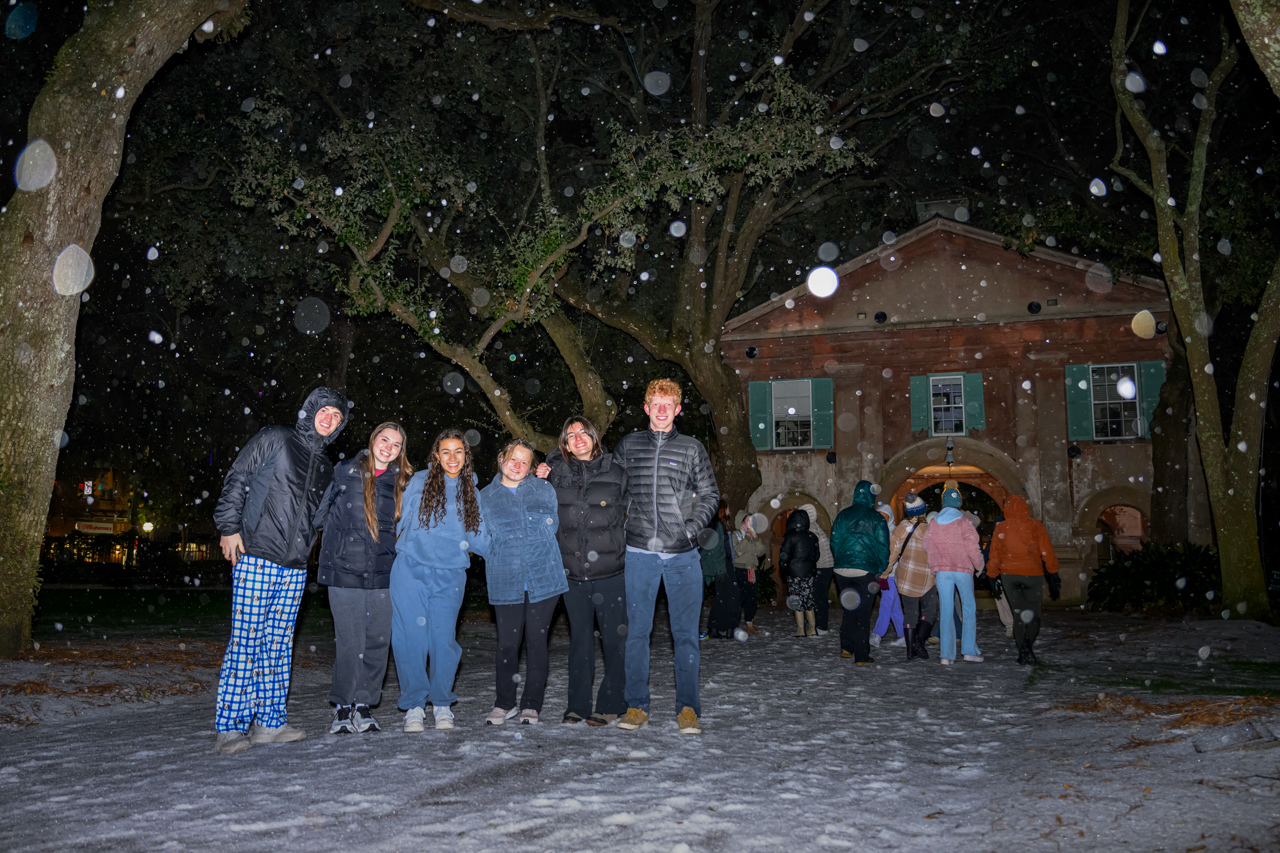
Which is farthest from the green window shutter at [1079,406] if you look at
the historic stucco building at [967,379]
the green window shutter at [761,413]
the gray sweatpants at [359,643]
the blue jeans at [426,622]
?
the gray sweatpants at [359,643]

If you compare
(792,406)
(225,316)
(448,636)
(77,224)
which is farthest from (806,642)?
(225,316)

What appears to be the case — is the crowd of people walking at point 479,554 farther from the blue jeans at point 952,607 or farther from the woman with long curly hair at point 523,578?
the blue jeans at point 952,607

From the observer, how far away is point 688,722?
20.3ft

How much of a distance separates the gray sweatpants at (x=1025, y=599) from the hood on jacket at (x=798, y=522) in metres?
3.21

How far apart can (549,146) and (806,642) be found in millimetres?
13179

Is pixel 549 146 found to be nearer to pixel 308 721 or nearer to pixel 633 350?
pixel 633 350

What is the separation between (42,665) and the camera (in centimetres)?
859

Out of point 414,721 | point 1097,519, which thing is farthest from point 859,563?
point 1097,519

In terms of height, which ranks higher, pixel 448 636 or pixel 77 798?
pixel 448 636

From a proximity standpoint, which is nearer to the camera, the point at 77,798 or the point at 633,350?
the point at 77,798

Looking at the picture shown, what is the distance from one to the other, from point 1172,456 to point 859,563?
14.2 metres

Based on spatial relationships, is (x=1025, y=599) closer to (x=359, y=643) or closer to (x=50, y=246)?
(x=359, y=643)

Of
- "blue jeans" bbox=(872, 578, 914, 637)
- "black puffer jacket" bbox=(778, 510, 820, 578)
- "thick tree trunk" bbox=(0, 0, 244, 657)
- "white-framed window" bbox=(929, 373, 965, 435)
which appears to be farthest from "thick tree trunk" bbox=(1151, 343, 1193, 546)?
"thick tree trunk" bbox=(0, 0, 244, 657)

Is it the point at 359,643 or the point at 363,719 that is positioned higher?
the point at 359,643
